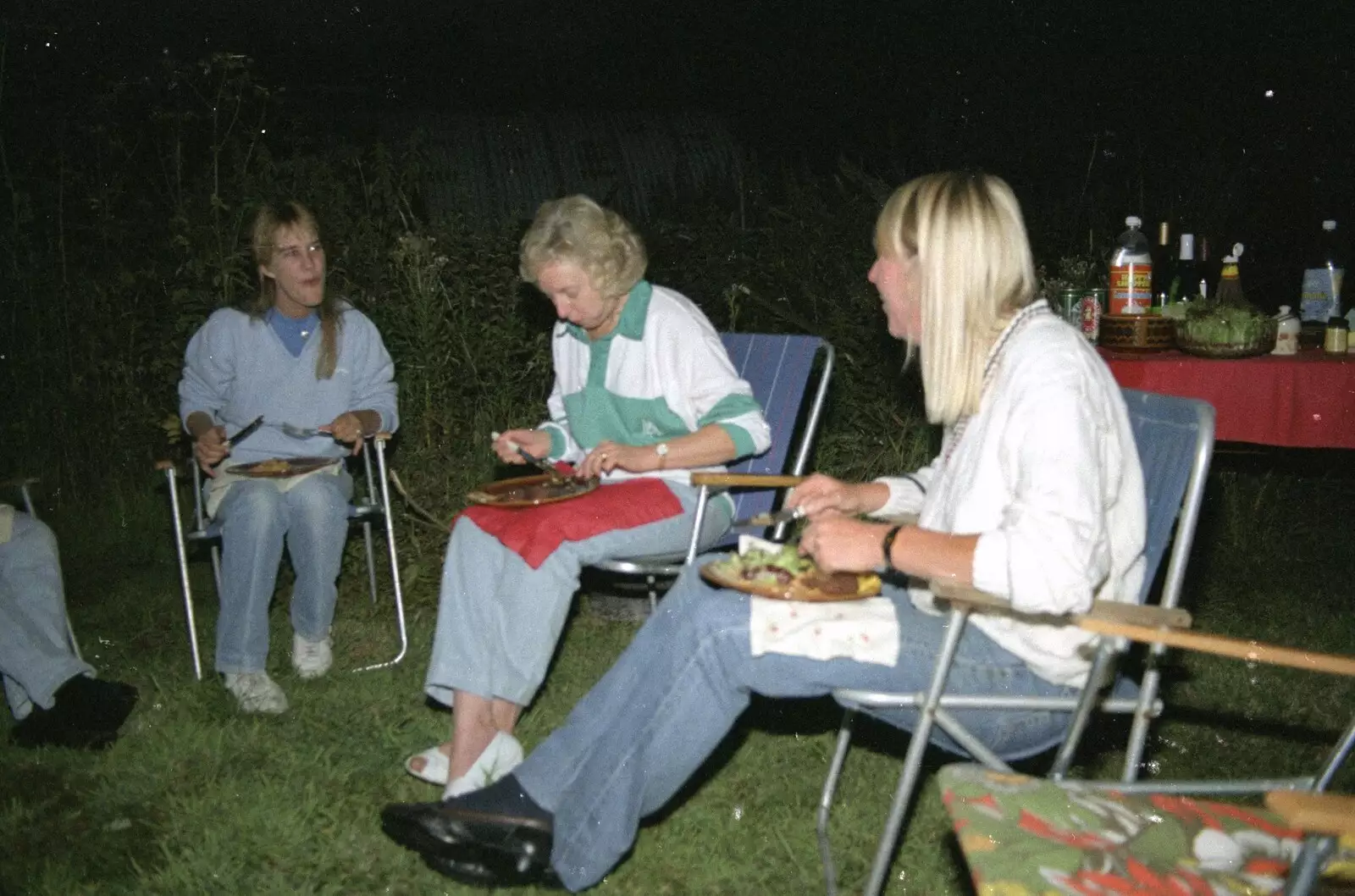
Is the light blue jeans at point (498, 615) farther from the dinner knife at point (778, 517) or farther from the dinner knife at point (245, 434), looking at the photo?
the dinner knife at point (245, 434)

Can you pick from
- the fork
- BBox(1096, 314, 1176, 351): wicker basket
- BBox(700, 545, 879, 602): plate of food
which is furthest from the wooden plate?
the fork

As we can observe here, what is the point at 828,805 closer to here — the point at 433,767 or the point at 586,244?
the point at 433,767

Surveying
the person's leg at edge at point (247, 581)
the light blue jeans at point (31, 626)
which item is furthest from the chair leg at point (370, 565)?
the light blue jeans at point (31, 626)

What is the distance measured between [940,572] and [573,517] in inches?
44.2

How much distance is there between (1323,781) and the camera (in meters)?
A: 1.79

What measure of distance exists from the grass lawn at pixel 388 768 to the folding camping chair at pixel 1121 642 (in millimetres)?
735

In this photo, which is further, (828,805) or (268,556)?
(268,556)

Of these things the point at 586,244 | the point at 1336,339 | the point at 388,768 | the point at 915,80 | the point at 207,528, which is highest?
the point at 915,80

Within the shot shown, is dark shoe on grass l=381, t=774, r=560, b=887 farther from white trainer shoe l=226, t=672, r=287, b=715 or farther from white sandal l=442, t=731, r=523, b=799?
white trainer shoe l=226, t=672, r=287, b=715

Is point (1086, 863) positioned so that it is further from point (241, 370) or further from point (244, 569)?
point (241, 370)

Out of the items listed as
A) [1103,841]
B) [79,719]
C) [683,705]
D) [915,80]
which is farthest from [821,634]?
[915,80]

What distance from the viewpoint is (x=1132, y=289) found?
3.30 metres

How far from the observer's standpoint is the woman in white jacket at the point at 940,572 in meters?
1.81

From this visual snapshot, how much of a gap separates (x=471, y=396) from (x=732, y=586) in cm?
303
